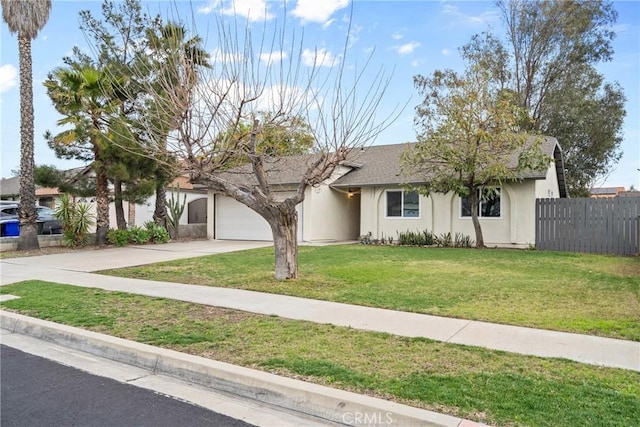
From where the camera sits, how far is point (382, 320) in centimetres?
652

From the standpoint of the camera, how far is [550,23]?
2677cm

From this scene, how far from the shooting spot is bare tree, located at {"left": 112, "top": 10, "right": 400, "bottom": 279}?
27.6 ft

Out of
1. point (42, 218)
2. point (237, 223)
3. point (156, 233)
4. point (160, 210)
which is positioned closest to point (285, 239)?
point (156, 233)

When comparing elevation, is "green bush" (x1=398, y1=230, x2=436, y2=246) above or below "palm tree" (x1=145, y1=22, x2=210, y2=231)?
below

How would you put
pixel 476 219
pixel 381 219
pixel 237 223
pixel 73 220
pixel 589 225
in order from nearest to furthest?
pixel 589 225
pixel 476 219
pixel 73 220
pixel 381 219
pixel 237 223

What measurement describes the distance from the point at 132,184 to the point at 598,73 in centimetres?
2552

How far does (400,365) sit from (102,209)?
55.7 feet

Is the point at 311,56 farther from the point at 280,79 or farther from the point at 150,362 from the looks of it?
the point at 150,362

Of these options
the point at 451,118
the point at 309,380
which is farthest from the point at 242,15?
the point at 451,118

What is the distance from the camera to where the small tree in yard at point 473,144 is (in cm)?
1589

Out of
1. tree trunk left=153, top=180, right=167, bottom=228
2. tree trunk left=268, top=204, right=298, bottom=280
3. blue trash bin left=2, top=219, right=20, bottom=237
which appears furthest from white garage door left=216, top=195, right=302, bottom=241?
tree trunk left=268, top=204, right=298, bottom=280

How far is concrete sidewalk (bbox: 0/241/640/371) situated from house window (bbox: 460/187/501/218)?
38.4ft

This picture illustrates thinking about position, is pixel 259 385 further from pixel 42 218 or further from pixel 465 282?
pixel 42 218

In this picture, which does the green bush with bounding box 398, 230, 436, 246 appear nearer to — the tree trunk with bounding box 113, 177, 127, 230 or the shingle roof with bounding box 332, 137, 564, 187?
the shingle roof with bounding box 332, 137, 564, 187
